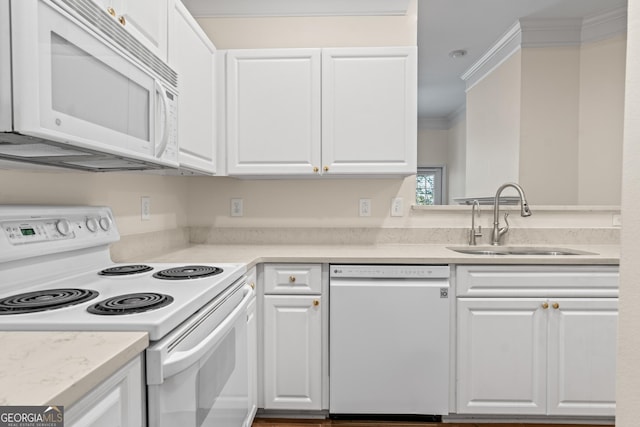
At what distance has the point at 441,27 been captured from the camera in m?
2.85

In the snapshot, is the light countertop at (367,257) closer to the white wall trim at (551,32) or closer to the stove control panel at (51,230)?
the stove control panel at (51,230)

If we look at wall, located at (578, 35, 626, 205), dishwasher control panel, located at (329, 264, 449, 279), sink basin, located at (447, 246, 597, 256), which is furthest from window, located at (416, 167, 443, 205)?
wall, located at (578, 35, 626, 205)

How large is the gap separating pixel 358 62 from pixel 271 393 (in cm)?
192

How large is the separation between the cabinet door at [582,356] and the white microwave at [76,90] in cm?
202

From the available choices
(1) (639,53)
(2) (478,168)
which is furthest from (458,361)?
(2) (478,168)

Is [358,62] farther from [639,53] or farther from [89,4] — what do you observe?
[639,53]

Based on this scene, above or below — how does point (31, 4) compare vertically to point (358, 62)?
below

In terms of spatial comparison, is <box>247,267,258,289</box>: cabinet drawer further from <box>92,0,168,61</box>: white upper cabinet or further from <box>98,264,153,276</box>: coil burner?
<box>92,0,168,61</box>: white upper cabinet

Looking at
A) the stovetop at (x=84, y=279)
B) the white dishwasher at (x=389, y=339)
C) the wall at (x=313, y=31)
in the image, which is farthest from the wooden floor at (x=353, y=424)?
the wall at (x=313, y=31)

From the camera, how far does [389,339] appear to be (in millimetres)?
1845

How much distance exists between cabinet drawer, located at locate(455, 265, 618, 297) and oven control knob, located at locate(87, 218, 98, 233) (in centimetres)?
167

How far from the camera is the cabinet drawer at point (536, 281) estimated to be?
71.7 inches

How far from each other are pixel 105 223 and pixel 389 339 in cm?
142

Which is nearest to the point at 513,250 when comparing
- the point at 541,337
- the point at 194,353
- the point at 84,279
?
the point at 541,337
